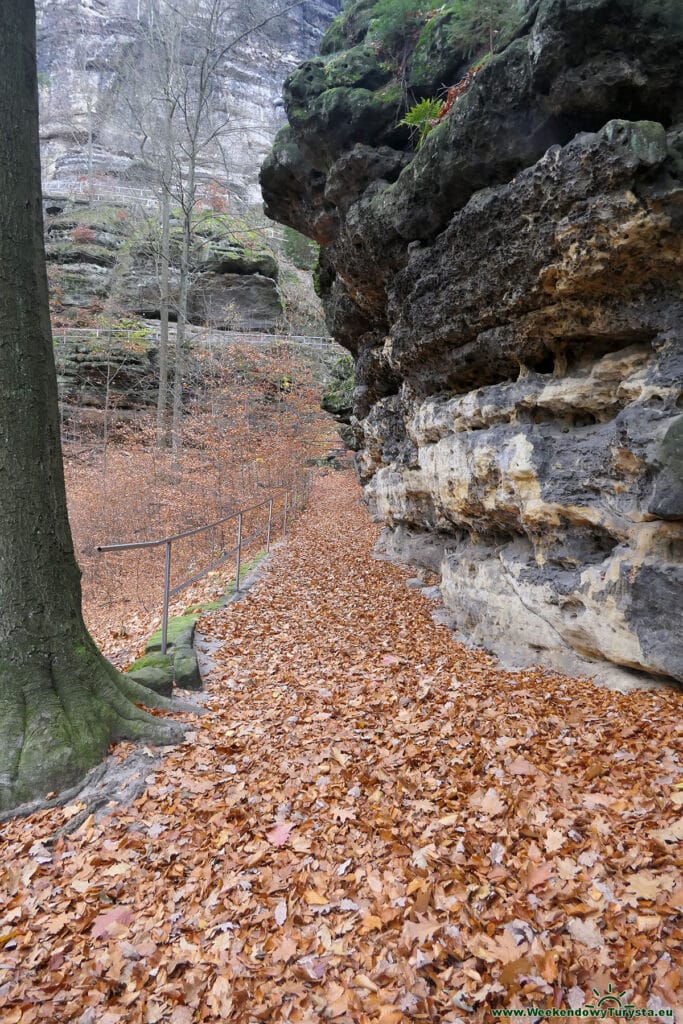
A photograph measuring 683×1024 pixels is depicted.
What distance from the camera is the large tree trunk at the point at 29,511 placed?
352cm

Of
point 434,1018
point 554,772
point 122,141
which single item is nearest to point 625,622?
point 554,772

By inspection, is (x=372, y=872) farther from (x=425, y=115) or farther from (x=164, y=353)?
(x=164, y=353)

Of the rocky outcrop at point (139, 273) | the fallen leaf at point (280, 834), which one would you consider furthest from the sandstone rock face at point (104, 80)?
the fallen leaf at point (280, 834)

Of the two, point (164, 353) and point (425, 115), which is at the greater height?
point (425, 115)

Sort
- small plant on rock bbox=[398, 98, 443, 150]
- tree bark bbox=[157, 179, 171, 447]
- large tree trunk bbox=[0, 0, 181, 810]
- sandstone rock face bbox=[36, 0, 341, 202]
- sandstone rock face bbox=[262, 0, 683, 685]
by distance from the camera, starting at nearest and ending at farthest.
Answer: large tree trunk bbox=[0, 0, 181, 810], sandstone rock face bbox=[262, 0, 683, 685], small plant on rock bbox=[398, 98, 443, 150], tree bark bbox=[157, 179, 171, 447], sandstone rock face bbox=[36, 0, 341, 202]

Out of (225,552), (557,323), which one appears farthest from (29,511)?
(225,552)

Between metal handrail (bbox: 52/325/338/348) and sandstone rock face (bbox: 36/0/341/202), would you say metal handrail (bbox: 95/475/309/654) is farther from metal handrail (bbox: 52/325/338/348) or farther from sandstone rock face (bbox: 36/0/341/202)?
sandstone rock face (bbox: 36/0/341/202)

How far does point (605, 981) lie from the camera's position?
212cm

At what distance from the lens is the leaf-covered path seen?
2209 mm

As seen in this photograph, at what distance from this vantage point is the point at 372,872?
9.37 ft

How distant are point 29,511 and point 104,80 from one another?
202ft

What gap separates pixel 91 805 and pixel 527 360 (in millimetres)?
5805

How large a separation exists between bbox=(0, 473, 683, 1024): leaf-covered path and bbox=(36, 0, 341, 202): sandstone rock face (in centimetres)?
3872

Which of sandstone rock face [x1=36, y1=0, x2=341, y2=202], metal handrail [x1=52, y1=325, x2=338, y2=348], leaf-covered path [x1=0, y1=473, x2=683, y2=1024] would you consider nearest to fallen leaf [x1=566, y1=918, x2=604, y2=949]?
leaf-covered path [x1=0, y1=473, x2=683, y2=1024]
